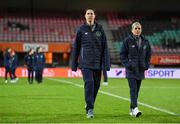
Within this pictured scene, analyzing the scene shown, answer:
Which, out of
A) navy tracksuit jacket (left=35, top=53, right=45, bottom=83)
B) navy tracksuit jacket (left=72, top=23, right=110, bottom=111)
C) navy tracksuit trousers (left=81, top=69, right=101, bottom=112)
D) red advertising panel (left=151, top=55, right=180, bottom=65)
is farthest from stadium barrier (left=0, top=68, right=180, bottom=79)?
navy tracksuit trousers (left=81, top=69, right=101, bottom=112)

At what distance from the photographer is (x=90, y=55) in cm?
1196

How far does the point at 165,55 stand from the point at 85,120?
3745 centimetres

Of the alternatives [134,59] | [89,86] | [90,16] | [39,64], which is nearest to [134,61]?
[134,59]

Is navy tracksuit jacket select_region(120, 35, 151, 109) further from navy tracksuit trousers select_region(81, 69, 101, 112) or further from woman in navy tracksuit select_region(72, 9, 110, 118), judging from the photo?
navy tracksuit trousers select_region(81, 69, 101, 112)

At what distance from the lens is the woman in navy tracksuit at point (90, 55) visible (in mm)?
11883

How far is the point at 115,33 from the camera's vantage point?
51844mm

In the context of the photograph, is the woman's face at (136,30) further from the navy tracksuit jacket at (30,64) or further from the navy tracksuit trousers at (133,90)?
the navy tracksuit jacket at (30,64)

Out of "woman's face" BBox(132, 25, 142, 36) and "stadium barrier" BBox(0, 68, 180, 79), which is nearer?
"woman's face" BBox(132, 25, 142, 36)

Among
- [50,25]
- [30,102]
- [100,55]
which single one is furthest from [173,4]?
[100,55]

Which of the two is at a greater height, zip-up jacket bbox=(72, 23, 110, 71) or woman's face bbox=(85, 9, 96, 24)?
woman's face bbox=(85, 9, 96, 24)

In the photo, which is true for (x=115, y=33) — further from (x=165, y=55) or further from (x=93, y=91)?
(x=93, y=91)

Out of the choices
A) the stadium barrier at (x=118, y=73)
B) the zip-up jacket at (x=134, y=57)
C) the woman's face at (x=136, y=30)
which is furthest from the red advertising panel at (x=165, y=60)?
the woman's face at (x=136, y=30)

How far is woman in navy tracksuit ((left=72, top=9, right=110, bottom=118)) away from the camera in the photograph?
39.0 feet

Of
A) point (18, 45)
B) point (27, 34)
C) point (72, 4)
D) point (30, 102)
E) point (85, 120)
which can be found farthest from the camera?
point (72, 4)
